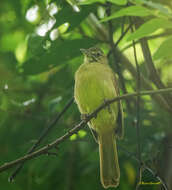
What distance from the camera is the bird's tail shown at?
3467 millimetres

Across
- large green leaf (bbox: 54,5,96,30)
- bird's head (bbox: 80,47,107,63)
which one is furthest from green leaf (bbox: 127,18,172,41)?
bird's head (bbox: 80,47,107,63)

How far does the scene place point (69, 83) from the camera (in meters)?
4.63

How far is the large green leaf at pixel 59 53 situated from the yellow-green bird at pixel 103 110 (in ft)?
0.66

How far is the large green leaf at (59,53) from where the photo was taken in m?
3.64

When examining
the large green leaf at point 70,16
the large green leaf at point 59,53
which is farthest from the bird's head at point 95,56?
the large green leaf at point 70,16

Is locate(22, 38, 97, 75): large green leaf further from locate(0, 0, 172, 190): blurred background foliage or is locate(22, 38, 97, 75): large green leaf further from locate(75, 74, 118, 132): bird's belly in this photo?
locate(75, 74, 118, 132): bird's belly

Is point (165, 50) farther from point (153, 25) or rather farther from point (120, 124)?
point (120, 124)

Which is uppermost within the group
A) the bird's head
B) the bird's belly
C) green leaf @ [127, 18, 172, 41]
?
green leaf @ [127, 18, 172, 41]

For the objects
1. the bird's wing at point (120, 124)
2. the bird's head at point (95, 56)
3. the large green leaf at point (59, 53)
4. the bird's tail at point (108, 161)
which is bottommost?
the bird's tail at point (108, 161)

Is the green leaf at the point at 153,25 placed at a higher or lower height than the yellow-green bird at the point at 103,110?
higher

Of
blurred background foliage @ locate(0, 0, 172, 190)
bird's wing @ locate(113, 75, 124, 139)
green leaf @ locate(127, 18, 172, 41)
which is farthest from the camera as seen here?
bird's wing @ locate(113, 75, 124, 139)

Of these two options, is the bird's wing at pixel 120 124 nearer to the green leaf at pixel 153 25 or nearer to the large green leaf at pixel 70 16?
the large green leaf at pixel 70 16

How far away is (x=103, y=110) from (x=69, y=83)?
840 millimetres

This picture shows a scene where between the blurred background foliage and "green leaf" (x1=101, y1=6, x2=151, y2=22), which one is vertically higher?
"green leaf" (x1=101, y1=6, x2=151, y2=22)
